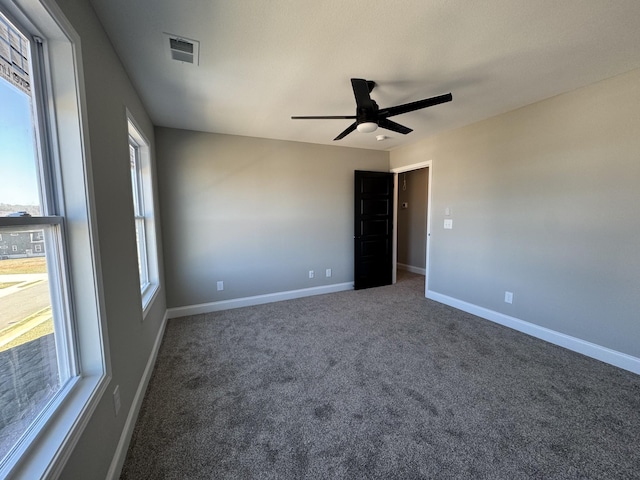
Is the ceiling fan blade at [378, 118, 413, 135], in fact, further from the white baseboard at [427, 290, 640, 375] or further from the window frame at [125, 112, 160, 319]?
the white baseboard at [427, 290, 640, 375]

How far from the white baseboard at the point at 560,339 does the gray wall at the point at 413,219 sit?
2135 millimetres

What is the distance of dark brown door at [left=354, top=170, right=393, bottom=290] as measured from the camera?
443 cm

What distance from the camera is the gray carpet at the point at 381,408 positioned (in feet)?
4.57

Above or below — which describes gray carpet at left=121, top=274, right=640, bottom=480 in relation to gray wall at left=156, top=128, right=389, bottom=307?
below

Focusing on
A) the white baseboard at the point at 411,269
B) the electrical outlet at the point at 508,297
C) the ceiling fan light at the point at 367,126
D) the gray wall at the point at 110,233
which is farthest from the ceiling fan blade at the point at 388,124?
the white baseboard at the point at 411,269

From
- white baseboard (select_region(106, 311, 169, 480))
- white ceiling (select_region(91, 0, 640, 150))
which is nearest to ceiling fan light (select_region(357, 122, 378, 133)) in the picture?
white ceiling (select_region(91, 0, 640, 150))

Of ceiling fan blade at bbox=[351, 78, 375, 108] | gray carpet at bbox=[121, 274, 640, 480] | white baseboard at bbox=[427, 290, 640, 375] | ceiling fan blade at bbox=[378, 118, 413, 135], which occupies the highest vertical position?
ceiling fan blade at bbox=[351, 78, 375, 108]

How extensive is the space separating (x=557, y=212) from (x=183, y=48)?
3.58 meters

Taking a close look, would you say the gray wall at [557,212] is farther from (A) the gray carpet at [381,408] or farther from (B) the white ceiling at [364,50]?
(A) the gray carpet at [381,408]

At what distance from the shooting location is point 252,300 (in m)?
3.83

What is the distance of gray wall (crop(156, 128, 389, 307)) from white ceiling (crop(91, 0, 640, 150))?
0.77 meters

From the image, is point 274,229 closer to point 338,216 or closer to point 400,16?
point 338,216

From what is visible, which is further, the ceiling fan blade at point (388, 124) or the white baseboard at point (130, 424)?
the ceiling fan blade at point (388, 124)

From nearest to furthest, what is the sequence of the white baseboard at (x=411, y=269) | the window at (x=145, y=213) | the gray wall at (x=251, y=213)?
the window at (x=145, y=213), the gray wall at (x=251, y=213), the white baseboard at (x=411, y=269)
